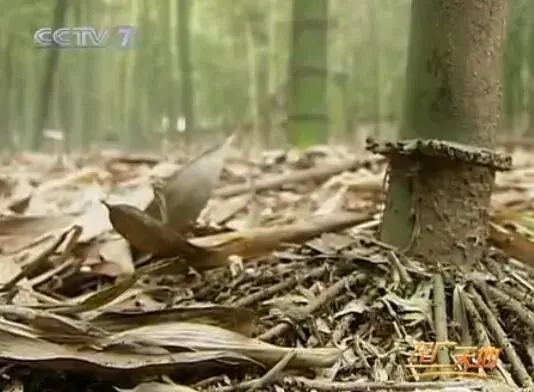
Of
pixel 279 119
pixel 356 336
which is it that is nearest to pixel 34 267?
pixel 356 336

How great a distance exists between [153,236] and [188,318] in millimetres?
182

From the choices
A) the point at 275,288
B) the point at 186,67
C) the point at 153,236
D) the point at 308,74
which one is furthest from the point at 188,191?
the point at 308,74

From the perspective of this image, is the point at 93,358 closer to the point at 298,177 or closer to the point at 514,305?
the point at 514,305

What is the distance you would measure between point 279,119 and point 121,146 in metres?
0.30

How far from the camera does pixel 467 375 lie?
0.50 metres

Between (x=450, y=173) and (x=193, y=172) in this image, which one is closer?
(x=450, y=173)

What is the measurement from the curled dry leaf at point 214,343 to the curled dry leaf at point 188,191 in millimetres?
252

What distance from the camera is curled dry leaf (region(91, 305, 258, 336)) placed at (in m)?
0.51

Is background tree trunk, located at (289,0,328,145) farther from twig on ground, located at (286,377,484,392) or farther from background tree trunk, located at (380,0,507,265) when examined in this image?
twig on ground, located at (286,377,484,392)

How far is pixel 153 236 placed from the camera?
0.69 metres

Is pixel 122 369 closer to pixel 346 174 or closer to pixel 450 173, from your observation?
pixel 450 173

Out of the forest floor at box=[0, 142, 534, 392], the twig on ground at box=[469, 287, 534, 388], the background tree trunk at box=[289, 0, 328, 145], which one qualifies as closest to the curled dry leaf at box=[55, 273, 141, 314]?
the forest floor at box=[0, 142, 534, 392]

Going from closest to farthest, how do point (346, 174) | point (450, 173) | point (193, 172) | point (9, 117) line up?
point (450, 173) < point (193, 172) < point (9, 117) < point (346, 174)

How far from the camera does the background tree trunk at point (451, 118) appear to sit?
0.62 metres
